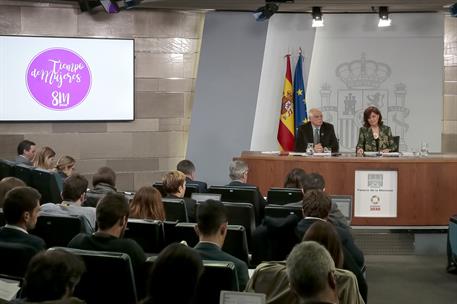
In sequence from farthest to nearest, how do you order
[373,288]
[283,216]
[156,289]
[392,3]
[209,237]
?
1. [392,3]
2. [373,288]
3. [283,216]
4. [209,237]
5. [156,289]

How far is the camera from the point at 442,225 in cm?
798

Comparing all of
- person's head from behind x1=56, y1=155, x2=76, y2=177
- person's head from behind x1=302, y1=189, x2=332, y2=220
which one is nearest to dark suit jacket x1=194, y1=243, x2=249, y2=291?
person's head from behind x1=302, y1=189, x2=332, y2=220

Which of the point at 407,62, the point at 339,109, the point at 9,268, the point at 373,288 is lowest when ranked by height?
the point at 373,288

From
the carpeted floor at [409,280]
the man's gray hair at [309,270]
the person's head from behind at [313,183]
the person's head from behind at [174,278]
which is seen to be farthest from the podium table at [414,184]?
the person's head from behind at [174,278]

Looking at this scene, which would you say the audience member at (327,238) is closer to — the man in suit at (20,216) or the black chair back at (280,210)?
the man in suit at (20,216)

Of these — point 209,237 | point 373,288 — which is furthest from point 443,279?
point 209,237

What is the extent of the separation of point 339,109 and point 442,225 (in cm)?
299

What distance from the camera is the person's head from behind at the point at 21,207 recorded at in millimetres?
3938

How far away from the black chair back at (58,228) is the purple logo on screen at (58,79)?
5207 mm

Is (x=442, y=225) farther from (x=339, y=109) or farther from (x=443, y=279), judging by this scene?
(x=339, y=109)

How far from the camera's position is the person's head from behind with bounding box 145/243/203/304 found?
2.48 metres

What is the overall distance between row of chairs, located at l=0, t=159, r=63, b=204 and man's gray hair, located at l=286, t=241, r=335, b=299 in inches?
177

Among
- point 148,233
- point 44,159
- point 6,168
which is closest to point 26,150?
point 6,168

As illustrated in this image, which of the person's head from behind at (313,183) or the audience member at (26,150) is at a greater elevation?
the audience member at (26,150)
